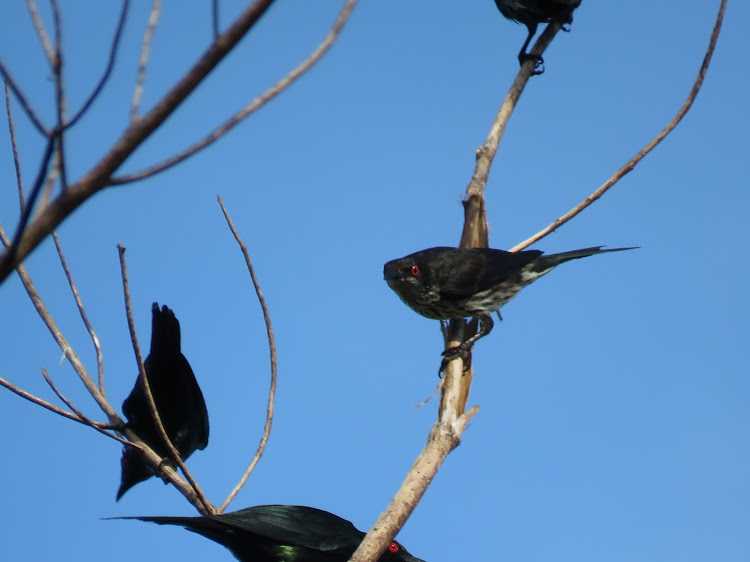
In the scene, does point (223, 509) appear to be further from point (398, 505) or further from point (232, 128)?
point (232, 128)

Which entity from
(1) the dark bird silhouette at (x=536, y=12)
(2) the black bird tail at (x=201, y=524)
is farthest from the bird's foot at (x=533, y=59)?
(2) the black bird tail at (x=201, y=524)

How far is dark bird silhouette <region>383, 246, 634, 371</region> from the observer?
19.0 feet

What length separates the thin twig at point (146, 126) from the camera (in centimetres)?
146

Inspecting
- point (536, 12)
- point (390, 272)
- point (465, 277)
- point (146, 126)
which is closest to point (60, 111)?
point (146, 126)

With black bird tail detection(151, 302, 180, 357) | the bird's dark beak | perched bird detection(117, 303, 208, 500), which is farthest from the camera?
the bird's dark beak

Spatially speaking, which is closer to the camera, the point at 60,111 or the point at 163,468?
the point at 60,111

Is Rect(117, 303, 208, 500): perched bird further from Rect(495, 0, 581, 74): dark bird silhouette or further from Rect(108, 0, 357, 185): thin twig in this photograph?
Rect(108, 0, 357, 185): thin twig

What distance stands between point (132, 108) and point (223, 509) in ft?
8.77

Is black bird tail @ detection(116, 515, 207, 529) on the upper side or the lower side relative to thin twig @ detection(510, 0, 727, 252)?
lower

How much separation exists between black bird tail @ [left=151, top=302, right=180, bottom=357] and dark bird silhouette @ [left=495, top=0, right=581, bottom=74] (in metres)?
2.76

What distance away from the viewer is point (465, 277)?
5738 millimetres

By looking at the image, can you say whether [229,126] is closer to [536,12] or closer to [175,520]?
[175,520]

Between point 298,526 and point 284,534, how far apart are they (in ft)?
0.32

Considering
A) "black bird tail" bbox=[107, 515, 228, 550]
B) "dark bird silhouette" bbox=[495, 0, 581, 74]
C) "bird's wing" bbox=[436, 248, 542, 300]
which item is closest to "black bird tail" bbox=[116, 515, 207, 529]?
"black bird tail" bbox=[107, 515, 228, 550]
